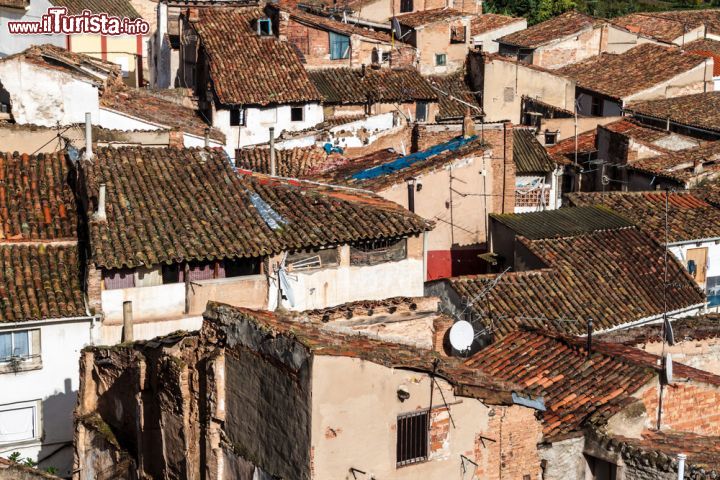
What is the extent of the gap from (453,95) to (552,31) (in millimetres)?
10999

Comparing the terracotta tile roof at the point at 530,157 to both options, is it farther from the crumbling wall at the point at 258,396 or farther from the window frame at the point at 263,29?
the crumbling wall at the point at 258,396

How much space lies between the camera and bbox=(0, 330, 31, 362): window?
2139 centimetres

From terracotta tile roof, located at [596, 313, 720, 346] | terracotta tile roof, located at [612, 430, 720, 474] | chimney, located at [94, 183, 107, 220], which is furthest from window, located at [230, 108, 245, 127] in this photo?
terracotta tile roof, located at [612, 430, 720, 474]

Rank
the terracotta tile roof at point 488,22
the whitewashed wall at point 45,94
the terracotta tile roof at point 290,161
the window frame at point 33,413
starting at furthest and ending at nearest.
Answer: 1. the terracotta tile roof at point 488,22
2. the terracotta tile roof at point 290,161
3. the whitewashed wall at point 45,94
4. the window frame at point 33,413

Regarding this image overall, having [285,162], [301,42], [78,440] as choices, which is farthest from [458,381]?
[301,42]

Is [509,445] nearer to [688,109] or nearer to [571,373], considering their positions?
[571,373]

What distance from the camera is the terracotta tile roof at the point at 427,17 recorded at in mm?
46094

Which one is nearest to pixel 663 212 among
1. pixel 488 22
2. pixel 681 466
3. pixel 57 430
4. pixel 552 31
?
pixel 57 430

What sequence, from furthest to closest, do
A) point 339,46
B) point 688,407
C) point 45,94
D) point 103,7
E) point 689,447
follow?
point 103,7
point 339,46
point 45,94
point 688,407
point 689,447

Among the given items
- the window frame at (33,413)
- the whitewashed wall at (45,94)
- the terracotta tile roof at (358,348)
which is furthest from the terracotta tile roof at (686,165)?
the terracotta tile roof at (358,348)

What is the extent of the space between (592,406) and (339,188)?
9826mm

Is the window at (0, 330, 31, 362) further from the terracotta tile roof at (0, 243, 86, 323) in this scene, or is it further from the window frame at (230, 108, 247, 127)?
the window frame at (230, 108, 247, 127)

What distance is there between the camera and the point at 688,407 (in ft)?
56.0

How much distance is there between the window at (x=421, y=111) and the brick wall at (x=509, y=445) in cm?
2664
